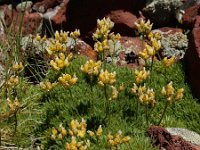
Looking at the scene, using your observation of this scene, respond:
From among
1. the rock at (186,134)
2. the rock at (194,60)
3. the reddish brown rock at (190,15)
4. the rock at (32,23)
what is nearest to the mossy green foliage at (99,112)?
the rock at (194,60)

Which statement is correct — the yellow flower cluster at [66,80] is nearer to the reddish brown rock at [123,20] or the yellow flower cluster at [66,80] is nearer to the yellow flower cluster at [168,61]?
the yellow flower cluster at [168,61]

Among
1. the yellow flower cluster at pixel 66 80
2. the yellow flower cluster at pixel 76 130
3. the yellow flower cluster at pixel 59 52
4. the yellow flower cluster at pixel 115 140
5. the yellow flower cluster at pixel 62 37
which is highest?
the yellow flower cluster at pixel 62 37

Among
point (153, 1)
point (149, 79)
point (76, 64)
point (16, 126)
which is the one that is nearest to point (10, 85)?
point (16, 126)

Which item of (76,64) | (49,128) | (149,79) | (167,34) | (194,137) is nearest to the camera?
(194,137)

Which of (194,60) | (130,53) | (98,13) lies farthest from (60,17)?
(194,60)

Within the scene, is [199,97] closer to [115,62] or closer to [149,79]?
[149,79]

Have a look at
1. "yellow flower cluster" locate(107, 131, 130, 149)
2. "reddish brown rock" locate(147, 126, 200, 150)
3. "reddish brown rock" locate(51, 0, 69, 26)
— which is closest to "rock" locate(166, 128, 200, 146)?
"reddish brown rock" locate(147, 126, 200, 150)

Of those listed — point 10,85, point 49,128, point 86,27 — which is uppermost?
point 86,27

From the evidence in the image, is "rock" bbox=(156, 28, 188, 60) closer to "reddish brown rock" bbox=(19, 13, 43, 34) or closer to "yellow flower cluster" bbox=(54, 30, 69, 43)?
"yellow flower cluster" bbox=(54, 30, 69, 43)

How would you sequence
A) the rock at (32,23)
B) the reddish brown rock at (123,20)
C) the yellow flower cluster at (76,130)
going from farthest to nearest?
1. the rock at (32,23)
2. the reddish brown rock at (123,20)
3. the yellow flower cluster at (76,130)
